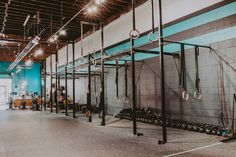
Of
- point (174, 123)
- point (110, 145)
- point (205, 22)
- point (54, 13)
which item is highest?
point (54, 13)

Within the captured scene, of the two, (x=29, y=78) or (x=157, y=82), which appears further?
(x=29, y=78)

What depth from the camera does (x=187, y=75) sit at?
24.0 ft

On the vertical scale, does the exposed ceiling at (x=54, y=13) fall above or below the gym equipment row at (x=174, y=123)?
above

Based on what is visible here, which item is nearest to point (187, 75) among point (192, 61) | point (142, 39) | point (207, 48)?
point (192, 61)

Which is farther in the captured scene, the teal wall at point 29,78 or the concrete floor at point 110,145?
the teal wall at point 29,78

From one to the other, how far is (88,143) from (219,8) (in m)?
4.99

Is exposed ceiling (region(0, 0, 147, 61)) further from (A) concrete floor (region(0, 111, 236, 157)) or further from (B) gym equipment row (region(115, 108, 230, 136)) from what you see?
(A) concrete floor (region(0, 111, 236, 157))

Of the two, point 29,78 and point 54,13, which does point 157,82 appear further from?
point 29,78

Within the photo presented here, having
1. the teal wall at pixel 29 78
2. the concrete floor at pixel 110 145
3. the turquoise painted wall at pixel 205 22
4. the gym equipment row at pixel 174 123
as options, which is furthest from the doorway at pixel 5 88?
the turquoise painted wall at pixel 205 22

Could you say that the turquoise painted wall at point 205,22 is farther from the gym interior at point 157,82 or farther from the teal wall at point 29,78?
the teal wall at point 29,78

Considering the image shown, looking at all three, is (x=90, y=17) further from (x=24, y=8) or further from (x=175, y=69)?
(x=175, y=69)

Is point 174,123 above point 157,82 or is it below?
below

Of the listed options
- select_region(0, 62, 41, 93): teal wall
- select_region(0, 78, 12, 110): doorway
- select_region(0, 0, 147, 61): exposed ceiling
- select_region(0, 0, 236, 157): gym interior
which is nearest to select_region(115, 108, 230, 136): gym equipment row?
select_region(0, 0, 236, 157): gym interior

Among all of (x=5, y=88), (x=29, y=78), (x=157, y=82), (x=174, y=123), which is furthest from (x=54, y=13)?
(x=5, y=88)
